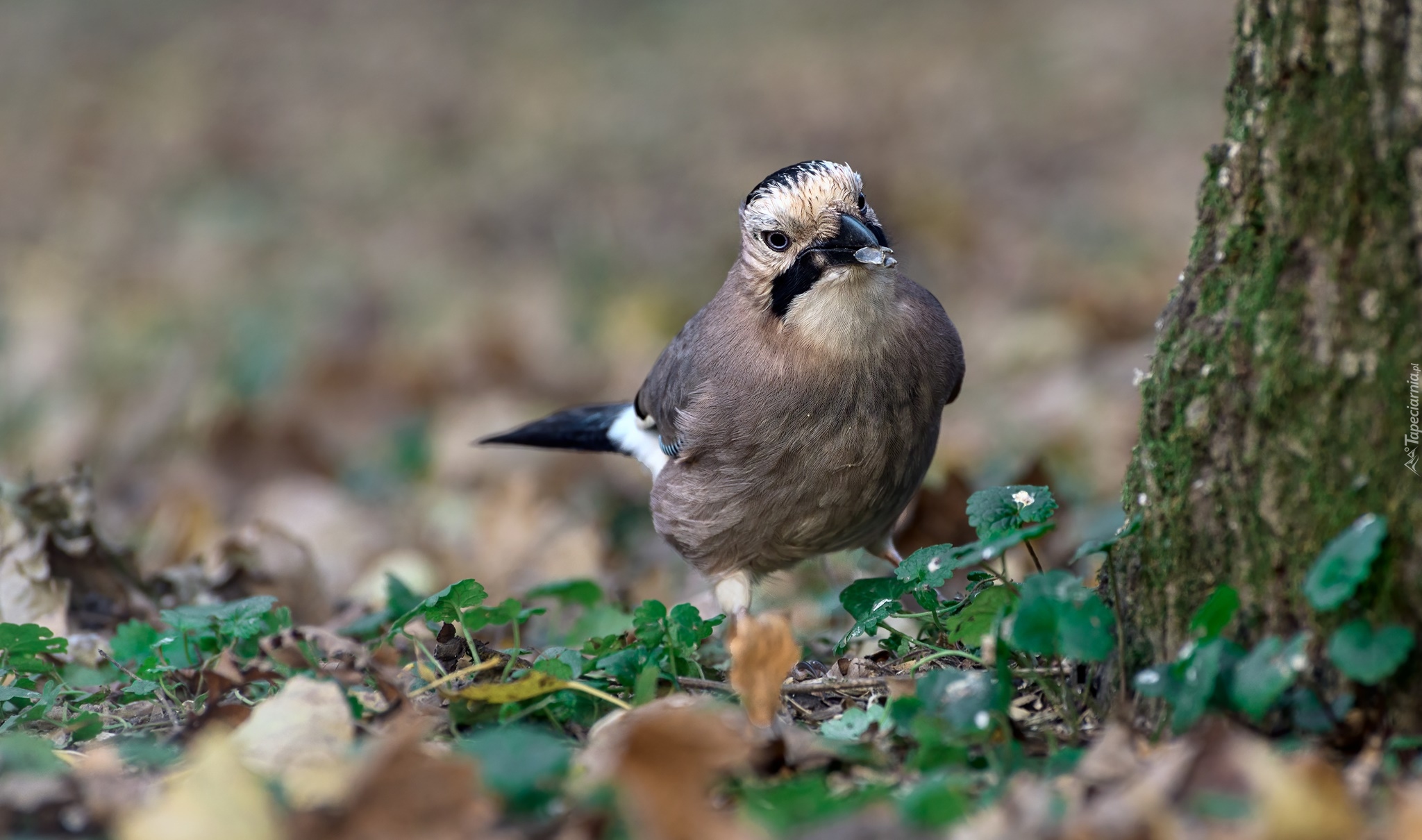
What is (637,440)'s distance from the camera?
4.91 meters

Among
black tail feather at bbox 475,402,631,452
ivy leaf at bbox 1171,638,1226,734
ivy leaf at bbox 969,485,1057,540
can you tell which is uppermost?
ivy leaf at bbox 969,485,1057,540

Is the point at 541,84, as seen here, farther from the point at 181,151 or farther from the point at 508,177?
the point at 181,151

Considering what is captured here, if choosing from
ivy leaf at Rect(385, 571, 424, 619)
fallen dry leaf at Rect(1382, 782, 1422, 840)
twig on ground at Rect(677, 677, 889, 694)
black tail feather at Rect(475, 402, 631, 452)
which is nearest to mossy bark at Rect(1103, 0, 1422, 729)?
fallen dry leaf at Rect(1382, 782, 1422, 840)

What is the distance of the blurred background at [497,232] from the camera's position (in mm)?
6227

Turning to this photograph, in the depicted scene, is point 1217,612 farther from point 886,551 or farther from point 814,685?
point 886,551

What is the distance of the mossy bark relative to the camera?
7.39 feet

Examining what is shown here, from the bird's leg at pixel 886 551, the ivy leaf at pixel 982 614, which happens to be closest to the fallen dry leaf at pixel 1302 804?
the ivy leaf at pixel 982 614

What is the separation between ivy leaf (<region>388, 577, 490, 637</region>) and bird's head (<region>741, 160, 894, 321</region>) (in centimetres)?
126

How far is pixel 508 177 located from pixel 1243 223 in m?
9.53

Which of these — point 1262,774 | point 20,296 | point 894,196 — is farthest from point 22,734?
point 894,196

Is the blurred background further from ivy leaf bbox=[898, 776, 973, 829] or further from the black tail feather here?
ivy leaf bbox=[898, 776, 973, 829]

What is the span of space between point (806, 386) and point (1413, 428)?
1.73 meters

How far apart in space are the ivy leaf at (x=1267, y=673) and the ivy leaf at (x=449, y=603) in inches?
56.7

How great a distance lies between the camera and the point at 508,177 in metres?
11.5
